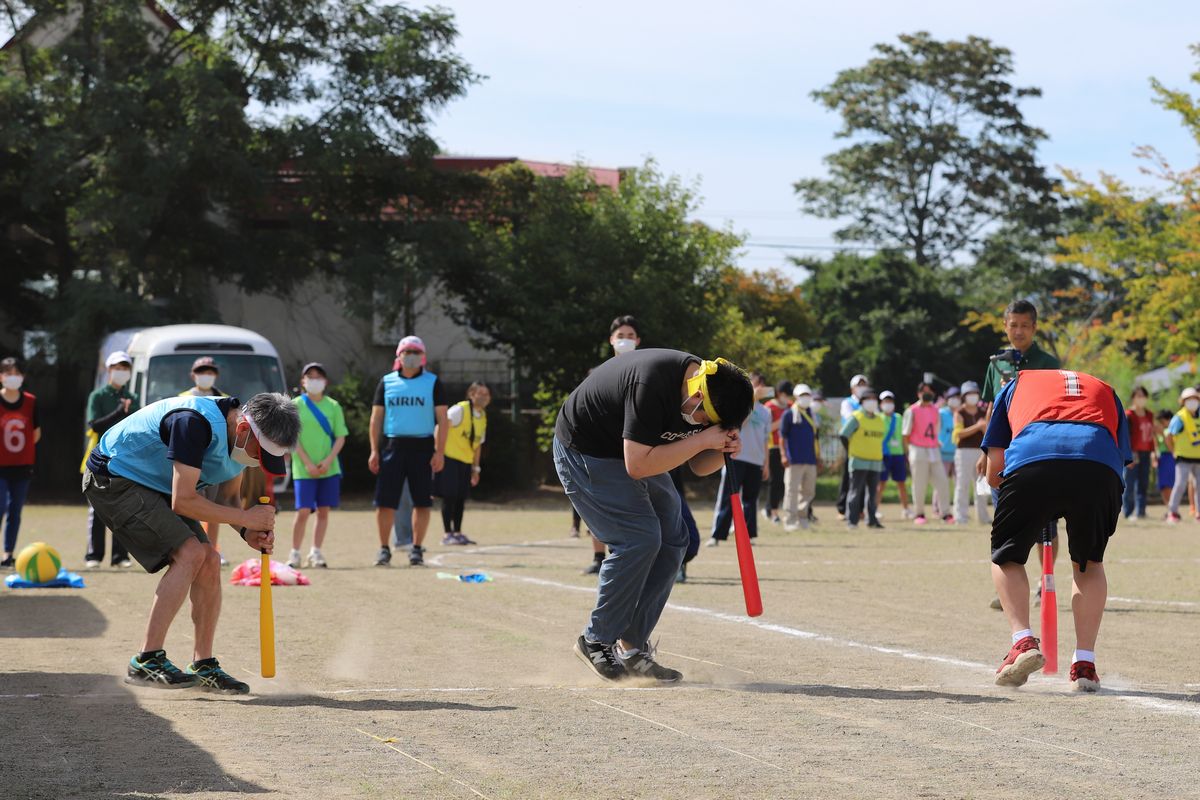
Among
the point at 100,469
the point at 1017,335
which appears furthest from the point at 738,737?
the point at 1017,335

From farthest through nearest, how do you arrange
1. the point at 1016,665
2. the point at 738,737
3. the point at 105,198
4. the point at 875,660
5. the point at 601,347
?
the point at 601,347 → the point at 105,198 → the point at 875,660 → the point at 1016,665 → the point at 738,737

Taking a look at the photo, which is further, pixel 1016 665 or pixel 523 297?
pixel 523 297

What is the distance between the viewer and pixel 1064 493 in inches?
299

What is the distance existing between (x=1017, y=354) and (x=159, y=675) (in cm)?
535

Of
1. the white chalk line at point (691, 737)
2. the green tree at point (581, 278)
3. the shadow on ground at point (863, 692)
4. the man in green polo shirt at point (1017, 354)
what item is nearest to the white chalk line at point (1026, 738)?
the shadow on ground at point (863, 692)

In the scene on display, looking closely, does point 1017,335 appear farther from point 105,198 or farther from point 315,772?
point 105,198

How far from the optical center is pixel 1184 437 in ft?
78.1

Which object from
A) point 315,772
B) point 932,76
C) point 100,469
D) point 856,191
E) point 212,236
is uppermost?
point 932,76

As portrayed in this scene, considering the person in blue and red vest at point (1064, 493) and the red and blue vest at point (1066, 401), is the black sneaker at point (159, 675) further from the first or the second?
the red and blue vest at point (1066, 401)

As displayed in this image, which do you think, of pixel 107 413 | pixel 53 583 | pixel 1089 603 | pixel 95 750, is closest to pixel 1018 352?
pixel 1089 603

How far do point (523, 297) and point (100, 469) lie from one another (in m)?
26.1

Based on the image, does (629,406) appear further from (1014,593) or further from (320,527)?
(320,527)

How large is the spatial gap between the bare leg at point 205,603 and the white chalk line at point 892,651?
3.79 m

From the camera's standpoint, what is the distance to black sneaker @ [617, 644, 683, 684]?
7840 millimetres
